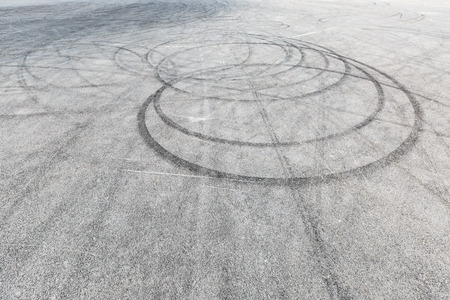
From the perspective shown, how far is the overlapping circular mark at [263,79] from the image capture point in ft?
18.3

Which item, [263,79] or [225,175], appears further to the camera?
[263,79]

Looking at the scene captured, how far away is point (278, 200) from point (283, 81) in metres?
5.44

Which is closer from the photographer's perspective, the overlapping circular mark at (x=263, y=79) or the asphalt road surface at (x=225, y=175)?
the asphalt road surface at (x=225, y=175)

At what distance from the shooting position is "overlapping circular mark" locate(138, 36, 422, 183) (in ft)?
18.3

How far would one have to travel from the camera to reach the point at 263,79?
9.37 m

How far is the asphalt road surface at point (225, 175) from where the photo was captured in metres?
3.65

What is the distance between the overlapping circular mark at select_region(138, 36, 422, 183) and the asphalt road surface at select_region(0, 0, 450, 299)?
0.05m

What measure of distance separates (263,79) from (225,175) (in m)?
5.02

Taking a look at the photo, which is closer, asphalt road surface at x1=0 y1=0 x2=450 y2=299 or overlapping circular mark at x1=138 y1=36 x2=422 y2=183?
asphalt road surface at x1=0 y1=0 x2=450 y2=299

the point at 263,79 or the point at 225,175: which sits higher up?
the point at 263,79

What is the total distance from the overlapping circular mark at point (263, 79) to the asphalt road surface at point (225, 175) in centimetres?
5

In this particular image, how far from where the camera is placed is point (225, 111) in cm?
749

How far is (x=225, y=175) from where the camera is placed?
5.31m

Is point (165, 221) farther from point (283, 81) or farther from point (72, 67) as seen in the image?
point (72, 67)
